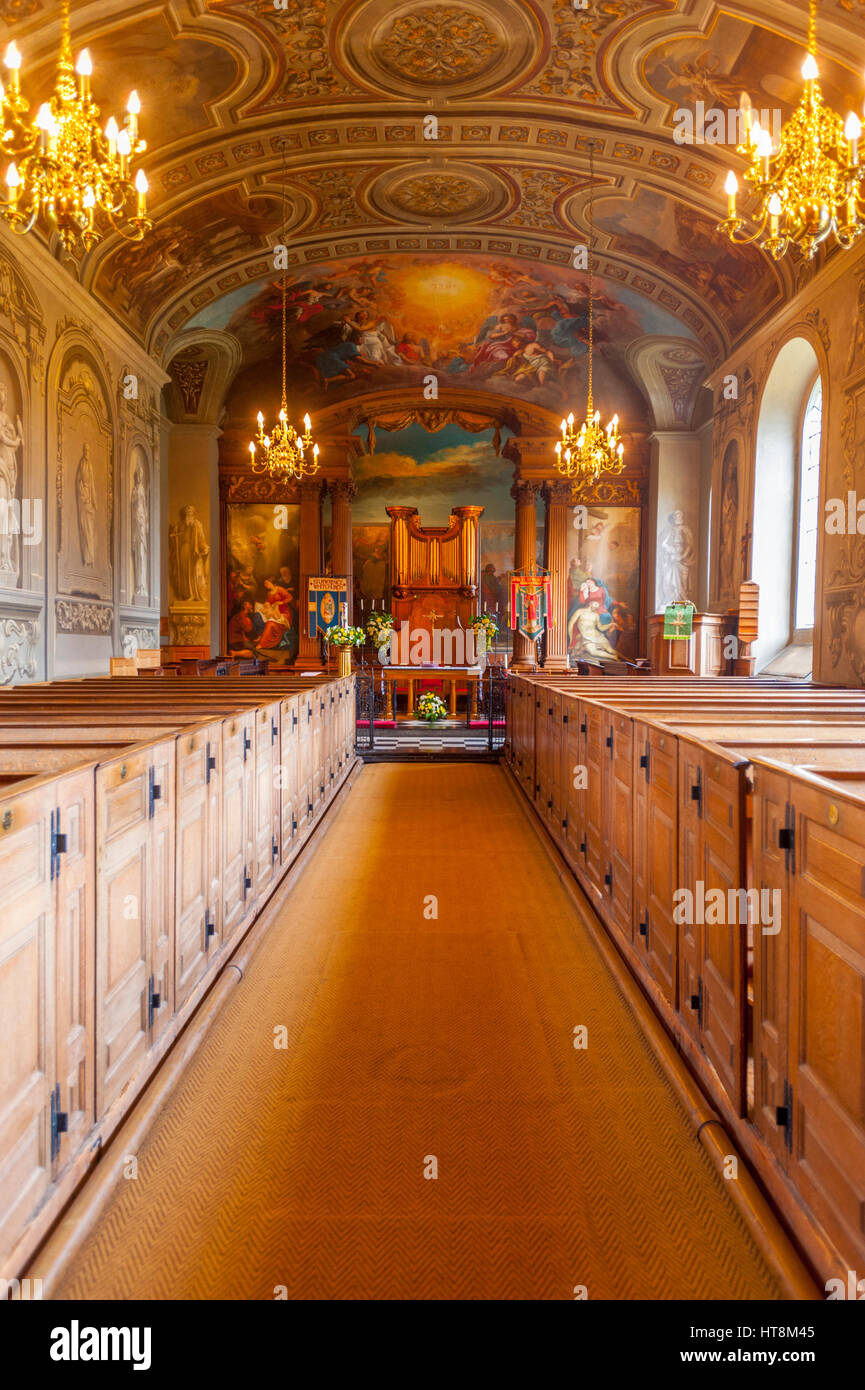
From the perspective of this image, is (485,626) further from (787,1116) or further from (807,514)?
(787,1116)

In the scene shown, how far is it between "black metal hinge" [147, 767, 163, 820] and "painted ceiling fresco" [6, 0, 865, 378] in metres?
7.67

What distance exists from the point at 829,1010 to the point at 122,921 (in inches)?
70.6

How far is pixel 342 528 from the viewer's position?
16.4 m

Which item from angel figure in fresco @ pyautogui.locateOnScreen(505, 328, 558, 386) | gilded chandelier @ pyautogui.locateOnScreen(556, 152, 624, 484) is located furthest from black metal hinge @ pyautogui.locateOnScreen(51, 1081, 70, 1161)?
angel figure in fresco @ pyautogui.locateOnScreen(505, 328, 558, 386)

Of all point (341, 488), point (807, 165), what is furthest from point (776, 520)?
point (341, 488)

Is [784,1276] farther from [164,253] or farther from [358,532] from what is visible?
[358,532]

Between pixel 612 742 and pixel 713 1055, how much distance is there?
5.52 ft

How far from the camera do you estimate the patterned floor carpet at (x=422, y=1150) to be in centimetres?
177

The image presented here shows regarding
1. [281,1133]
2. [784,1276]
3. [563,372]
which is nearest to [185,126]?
[563,372]

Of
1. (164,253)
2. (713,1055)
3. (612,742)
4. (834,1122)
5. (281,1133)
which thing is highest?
(164,253)

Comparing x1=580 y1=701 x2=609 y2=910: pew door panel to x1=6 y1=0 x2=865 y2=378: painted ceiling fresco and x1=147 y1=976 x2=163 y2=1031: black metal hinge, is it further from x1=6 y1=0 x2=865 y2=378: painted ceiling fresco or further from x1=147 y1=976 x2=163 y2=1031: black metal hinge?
x1=6 y1=0 x2=865 y2=378: painted ceiling fresco

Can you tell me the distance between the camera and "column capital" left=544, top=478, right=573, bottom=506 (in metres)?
16.3

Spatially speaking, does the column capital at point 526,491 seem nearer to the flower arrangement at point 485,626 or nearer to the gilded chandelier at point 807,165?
the flower arrangement at point 485,626

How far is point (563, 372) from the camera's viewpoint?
15.9 m
